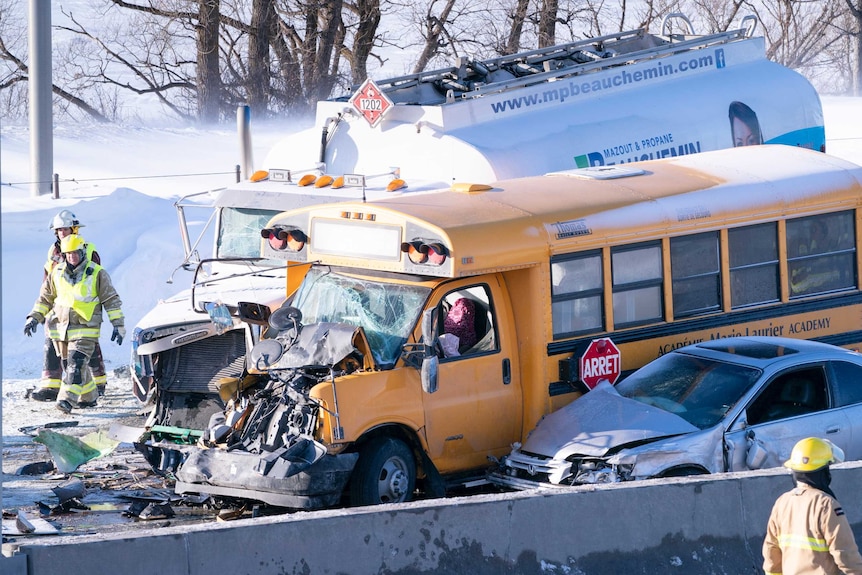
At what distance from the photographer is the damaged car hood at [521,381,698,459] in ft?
28.9

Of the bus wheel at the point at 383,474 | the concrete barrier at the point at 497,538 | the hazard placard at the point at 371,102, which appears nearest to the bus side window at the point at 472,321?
the bus wheel at the point at 383,474

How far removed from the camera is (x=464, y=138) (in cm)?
1292

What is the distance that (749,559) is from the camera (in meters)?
7.29

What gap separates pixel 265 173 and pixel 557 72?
3386mm

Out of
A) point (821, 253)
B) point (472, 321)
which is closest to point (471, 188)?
point (472, 321)

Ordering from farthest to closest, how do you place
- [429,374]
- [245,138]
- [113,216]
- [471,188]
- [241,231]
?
[113,216]
[245,138]
[241,231]
[471,188]
[429,374]

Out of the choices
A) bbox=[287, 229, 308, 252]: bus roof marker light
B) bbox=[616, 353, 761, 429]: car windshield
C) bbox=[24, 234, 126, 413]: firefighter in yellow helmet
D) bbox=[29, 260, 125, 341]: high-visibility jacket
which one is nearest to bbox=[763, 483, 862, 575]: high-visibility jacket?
bbox=[616, 353, 761, 429]: car windshield

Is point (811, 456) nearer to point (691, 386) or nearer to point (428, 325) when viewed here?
point (691, 386)

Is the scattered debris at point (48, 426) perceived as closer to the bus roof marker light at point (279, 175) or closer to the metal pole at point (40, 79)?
the bus roof marker light at point (279, 175)

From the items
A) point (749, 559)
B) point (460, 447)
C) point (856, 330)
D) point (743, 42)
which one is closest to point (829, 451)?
point (749, 559)

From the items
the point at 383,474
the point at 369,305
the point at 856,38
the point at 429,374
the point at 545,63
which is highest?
the point at 856,38

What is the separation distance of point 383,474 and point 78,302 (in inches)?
228

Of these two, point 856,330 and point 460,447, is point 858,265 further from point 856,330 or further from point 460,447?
point 460,447

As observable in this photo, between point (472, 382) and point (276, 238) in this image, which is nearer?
point (472, 382)
